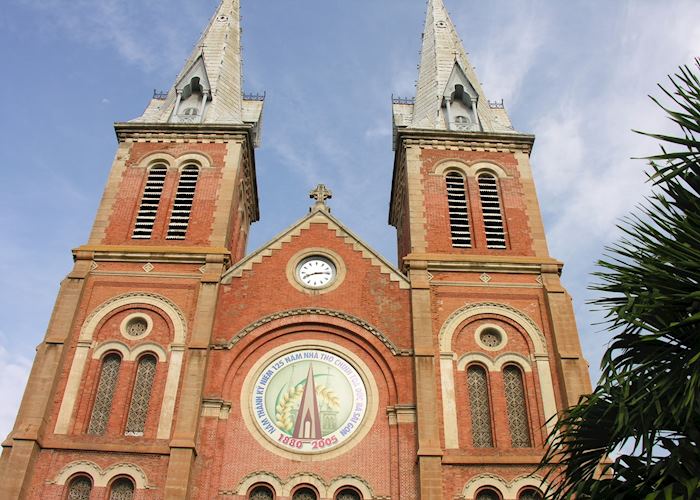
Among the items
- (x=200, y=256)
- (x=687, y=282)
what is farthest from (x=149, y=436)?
(x=687, y=282)

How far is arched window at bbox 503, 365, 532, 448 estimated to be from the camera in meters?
20.0

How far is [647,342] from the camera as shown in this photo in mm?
12281

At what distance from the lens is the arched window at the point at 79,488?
18.5 m

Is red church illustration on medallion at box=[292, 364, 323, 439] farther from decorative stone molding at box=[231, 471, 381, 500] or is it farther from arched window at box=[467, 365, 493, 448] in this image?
arched window at box=[467, 365, 493, 448]

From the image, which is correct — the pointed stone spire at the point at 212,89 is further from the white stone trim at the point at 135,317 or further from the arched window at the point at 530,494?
the arched window at the point at 530,494

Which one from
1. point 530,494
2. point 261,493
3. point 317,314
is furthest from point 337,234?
point 530,494

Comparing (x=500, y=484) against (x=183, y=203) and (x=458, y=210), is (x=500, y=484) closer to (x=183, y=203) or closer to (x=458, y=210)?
(x=458, y=210)

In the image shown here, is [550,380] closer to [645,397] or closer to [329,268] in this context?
[329,268]

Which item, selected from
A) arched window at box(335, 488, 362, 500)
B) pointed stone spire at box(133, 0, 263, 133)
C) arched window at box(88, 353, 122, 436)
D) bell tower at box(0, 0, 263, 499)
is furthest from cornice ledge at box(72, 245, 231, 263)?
arched window at box(335, 488, 362, 500)

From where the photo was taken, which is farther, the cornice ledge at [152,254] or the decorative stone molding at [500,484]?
the cornice ledge at [152,254]

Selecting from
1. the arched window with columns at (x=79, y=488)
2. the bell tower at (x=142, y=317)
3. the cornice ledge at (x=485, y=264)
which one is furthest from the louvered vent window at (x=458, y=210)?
the arched window with columns at (x=79, y=488)

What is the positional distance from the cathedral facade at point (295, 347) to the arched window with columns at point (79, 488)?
0.07 m

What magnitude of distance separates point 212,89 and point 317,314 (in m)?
12.4

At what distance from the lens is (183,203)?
25.5 meters
